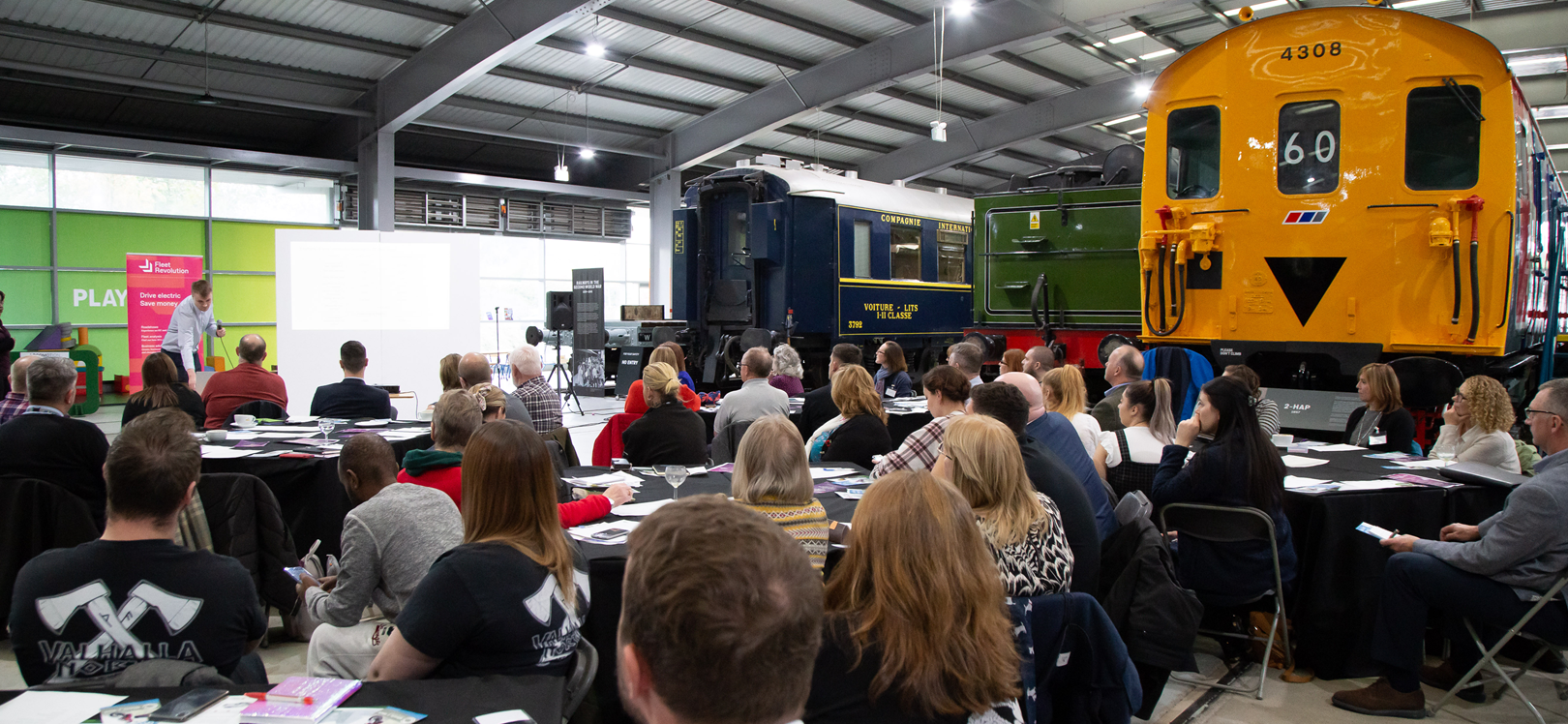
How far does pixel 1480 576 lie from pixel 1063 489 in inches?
71.8

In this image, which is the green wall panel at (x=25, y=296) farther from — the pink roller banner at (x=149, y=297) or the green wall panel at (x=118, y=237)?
the pink roller banner at (x=149, y=297)

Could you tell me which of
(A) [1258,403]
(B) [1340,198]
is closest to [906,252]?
(B) [1340,198]

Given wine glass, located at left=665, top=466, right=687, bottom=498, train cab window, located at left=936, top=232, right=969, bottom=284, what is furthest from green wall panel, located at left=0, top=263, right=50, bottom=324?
wine glass, located at left=665, top=466, right=687, bottom=498

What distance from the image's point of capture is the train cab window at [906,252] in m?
14.9

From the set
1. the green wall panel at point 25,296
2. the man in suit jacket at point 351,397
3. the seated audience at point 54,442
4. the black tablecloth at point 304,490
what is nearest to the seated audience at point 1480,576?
the black tablecloth at point 304,490

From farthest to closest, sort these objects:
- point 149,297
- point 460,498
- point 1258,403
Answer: point 149,297 < point 1258,403 < point 460,498

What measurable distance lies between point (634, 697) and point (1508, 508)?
12.3ft

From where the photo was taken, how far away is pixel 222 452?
16.4 feet

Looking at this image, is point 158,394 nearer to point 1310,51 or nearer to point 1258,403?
point 1258,403

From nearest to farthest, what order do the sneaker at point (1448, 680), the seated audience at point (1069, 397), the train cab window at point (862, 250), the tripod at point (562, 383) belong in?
the sneaker at point (1448, 680)
the seated audience at point (1069, 397)
the train cab window at point (862, 250)
the tripod at point (562, 383)

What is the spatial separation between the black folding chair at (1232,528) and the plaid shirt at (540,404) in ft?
12.6

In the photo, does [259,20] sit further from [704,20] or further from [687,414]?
[687,414]

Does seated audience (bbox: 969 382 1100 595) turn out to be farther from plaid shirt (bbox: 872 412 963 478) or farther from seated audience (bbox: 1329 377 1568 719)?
seated audience (bbox: 1329 377 1568 719)

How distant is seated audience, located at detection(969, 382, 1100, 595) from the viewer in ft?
10.2
